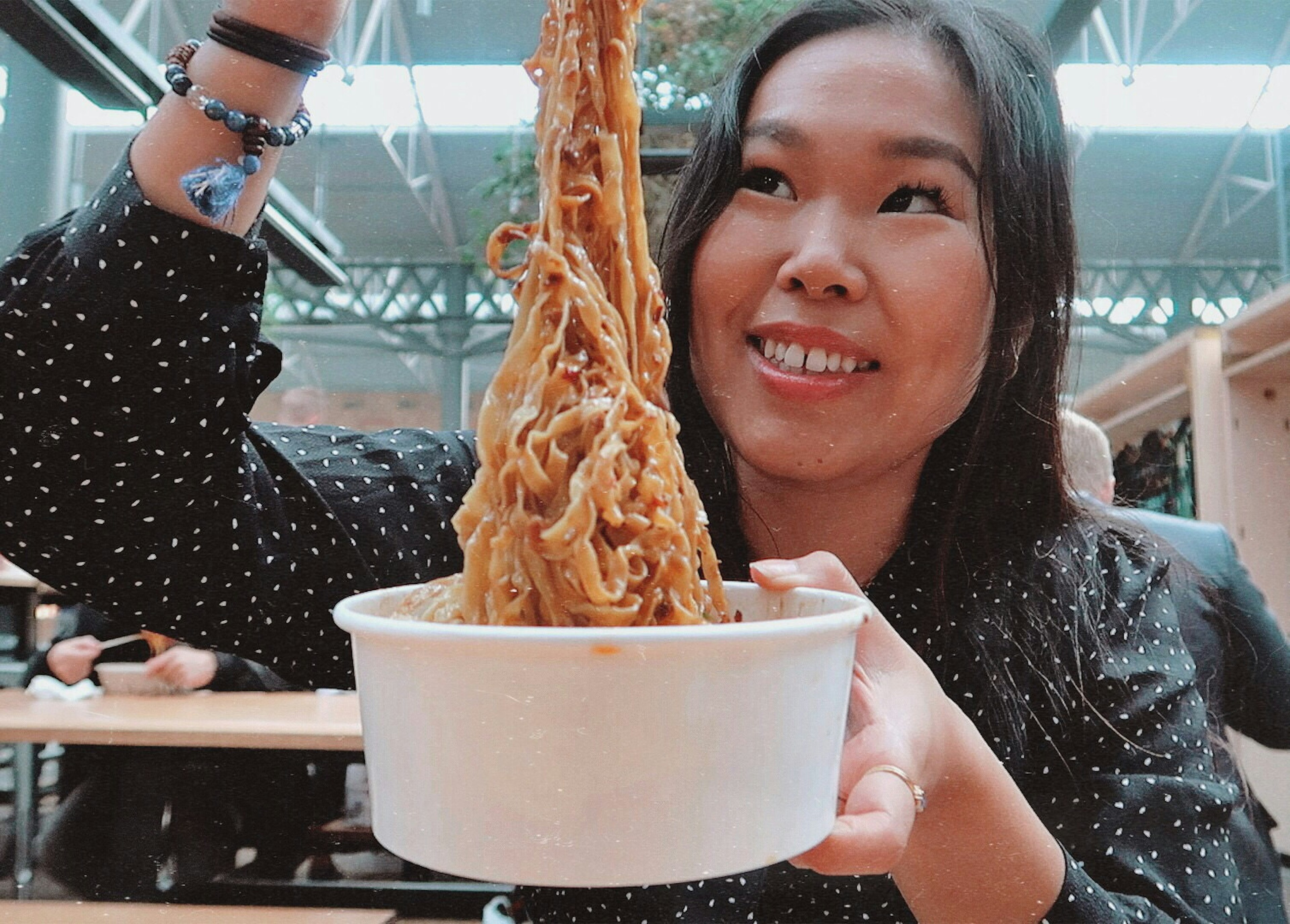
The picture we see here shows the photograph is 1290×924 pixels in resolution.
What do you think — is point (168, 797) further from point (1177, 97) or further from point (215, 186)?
point (1177, 97)

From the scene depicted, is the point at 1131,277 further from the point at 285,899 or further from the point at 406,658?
the point at 285,899

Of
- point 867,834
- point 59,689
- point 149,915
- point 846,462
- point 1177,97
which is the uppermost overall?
point 1177,97

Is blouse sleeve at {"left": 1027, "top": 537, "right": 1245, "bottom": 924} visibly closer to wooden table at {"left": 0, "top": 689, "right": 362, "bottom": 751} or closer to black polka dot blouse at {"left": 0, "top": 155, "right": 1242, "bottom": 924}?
black polka dot blouse at {"left": 0, "top": 155, "right": 1242, "bottom": 924}

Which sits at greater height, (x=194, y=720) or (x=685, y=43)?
(x=685, y=43)

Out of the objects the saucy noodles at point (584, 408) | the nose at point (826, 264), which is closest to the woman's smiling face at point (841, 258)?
the nose at point (826, 264)

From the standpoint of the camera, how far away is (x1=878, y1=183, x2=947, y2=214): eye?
0.39 meters

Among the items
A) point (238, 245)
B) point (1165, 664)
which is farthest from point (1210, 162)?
point (238, 245)

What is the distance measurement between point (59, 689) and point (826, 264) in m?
0.52

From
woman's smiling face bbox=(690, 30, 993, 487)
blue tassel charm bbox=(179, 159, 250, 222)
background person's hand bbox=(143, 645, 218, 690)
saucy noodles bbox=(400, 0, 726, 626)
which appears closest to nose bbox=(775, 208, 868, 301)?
woman's smiling face bbox=(690, 30, 993, 487)

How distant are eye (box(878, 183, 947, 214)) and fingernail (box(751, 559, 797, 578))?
0.56ft

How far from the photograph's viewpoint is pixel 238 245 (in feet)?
1.18

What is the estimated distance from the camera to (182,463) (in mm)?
430

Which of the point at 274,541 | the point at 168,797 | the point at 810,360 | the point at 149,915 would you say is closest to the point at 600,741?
the point at 810,360

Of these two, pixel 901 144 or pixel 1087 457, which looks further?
pixel 1087 457
